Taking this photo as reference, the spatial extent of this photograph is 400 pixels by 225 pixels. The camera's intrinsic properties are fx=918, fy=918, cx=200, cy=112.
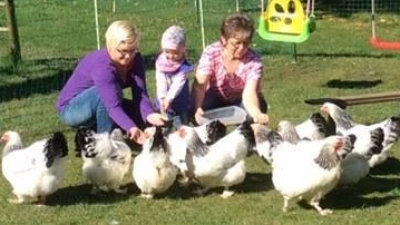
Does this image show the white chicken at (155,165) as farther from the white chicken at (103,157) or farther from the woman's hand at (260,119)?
the woman's hand at (260,119)

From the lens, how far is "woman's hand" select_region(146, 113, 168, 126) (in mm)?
6715

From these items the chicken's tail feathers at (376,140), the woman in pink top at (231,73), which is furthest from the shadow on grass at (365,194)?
the woman in pink top at (231,73)

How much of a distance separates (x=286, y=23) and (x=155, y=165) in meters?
6.39

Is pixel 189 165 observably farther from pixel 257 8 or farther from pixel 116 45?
pixel 257 8

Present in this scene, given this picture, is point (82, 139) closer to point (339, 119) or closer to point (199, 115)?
point (199, 115)

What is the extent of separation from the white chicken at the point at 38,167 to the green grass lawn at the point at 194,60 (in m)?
0.17

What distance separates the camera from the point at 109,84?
676 cm

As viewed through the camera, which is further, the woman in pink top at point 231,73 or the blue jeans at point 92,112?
the blue jeans at point 92,112

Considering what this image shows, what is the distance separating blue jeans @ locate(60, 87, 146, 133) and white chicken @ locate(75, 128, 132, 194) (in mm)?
445

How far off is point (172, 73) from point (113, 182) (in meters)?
1.22

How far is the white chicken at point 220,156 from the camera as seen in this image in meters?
6.48

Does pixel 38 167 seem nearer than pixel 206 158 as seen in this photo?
Yes

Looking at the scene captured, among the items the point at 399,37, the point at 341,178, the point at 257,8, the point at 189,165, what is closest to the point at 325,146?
the point at 341,178

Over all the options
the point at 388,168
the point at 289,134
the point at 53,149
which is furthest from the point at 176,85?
the point at 388,168
